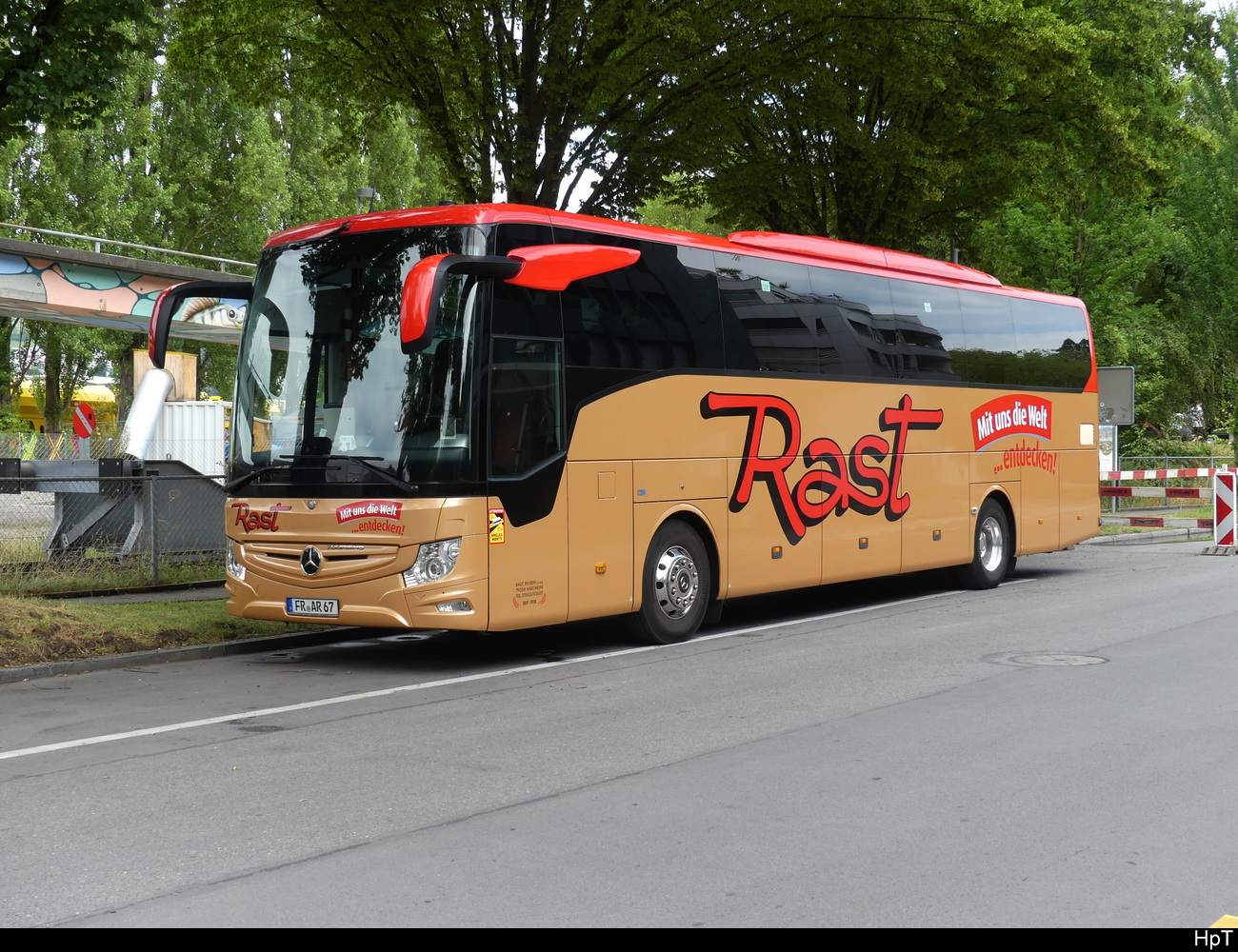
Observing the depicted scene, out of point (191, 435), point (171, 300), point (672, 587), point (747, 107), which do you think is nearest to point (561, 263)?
point (672, 587)

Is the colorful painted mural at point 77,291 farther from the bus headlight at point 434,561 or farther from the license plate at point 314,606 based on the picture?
the bus headlight at point 434,561

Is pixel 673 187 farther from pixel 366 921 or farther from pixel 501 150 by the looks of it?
pixel 366 921

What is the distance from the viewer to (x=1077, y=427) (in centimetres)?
1845

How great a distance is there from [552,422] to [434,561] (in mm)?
1572

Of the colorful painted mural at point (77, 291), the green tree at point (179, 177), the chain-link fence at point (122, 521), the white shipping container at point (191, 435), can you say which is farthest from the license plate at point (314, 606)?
the green tree at point (179, 177)

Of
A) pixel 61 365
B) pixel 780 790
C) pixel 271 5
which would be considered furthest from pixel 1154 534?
pixel 61 365

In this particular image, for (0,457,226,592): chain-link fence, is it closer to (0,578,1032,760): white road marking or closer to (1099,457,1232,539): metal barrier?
(0,578,1032,760): white road marking

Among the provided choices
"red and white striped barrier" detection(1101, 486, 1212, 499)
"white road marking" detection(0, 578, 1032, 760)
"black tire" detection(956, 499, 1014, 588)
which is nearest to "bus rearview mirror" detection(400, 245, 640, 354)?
"white road marking" detection(0, 578, 1032, 760)

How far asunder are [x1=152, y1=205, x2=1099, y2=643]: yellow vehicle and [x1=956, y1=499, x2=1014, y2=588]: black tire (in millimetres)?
2133

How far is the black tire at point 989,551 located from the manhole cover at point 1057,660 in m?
6.08

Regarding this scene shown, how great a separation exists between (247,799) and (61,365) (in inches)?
1508

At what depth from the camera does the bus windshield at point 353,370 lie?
10.0 meters

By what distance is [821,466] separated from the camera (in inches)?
543

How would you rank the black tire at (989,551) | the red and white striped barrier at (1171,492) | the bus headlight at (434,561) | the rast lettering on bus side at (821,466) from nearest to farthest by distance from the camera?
the bus headlight at (434,561), the rast lettering on bus side at (821,466), the black tire at (989,551), the red and white striped barrier at (1171,492)
